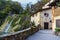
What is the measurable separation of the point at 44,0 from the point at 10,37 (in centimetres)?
4793

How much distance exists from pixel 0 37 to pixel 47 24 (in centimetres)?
3857

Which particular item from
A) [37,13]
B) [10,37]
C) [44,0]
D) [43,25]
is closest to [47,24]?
[43,25]

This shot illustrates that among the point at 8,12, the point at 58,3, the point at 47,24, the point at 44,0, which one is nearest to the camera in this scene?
the point at 58,3

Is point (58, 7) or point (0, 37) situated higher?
point (58, 7)

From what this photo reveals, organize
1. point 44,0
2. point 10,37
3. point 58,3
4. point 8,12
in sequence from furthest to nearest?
point 8,12
point 44,0
point 58,3
point 10,37

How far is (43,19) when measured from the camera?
1855 inches

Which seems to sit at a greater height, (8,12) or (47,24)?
(8,12)

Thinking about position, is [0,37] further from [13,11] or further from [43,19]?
[13,11]

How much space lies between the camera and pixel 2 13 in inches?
2365

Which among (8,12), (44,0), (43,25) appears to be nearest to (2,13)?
(8,12)

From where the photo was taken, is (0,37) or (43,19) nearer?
(0,37)

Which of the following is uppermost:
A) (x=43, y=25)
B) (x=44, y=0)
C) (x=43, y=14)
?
(x=44, y=0)

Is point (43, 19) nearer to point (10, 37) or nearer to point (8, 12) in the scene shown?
point (8, 12)

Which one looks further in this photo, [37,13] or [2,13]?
[2,13]
